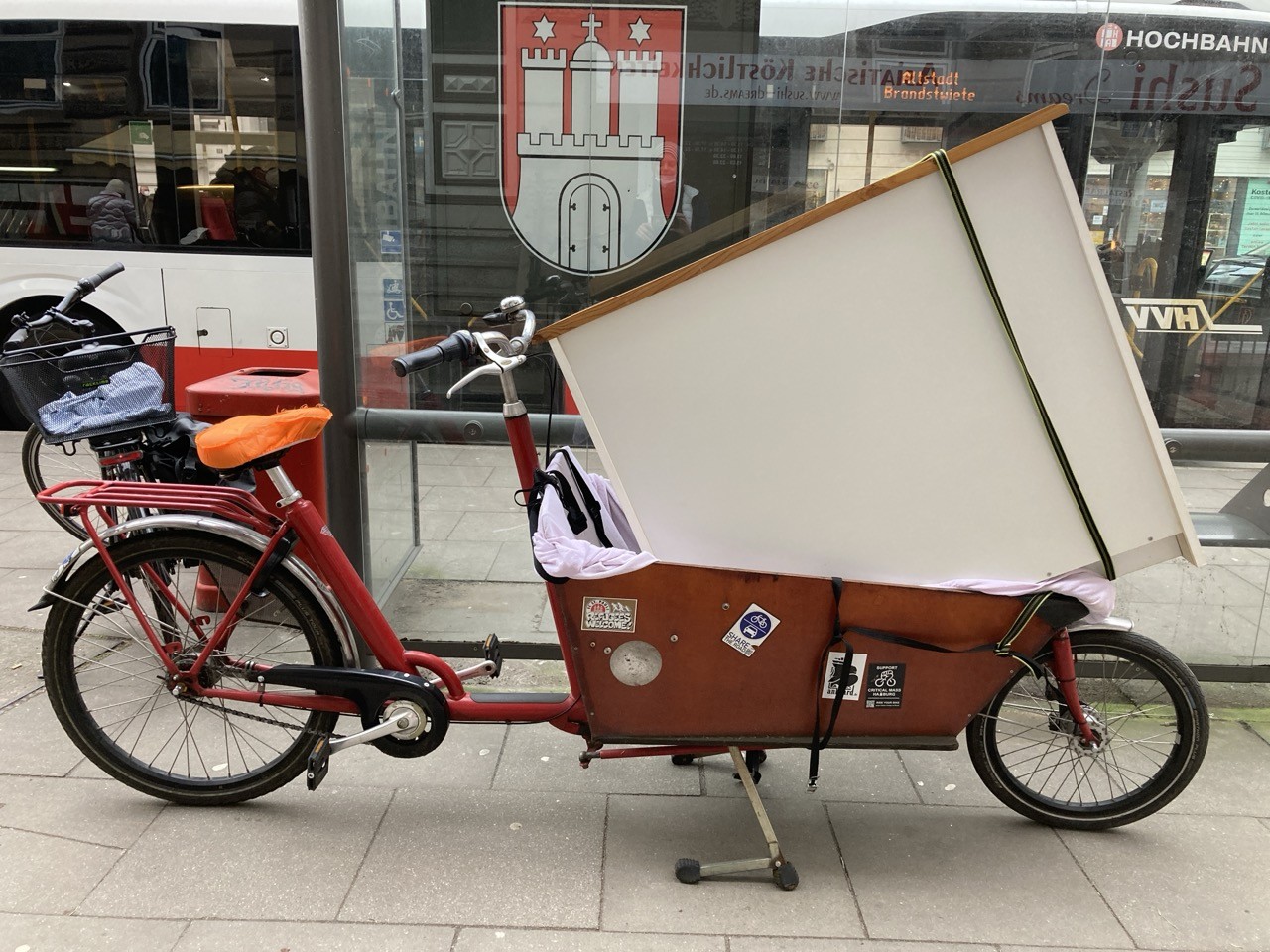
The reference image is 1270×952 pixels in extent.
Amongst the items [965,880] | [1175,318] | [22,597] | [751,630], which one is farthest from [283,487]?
[1175,318]

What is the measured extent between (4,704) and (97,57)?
5295 millimetres

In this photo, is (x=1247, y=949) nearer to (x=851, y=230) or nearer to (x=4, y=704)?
(x=851, y=230)

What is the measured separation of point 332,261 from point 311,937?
7.37 feet

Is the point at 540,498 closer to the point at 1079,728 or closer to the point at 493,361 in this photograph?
the point at 493,361

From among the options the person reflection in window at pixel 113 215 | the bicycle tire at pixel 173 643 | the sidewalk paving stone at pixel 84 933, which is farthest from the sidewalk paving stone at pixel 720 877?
the person reflection in window at pixel 113 215

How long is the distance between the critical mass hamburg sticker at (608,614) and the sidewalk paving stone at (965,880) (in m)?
1.01

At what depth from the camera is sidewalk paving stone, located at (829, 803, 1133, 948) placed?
2.55 meters

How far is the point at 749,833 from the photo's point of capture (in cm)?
294

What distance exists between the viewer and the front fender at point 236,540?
9.21 ft

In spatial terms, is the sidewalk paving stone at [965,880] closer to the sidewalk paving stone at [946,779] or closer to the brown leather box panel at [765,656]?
the sidewalk paving stone at [946,779]

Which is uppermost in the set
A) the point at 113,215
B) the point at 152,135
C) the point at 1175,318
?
the point at 152,135

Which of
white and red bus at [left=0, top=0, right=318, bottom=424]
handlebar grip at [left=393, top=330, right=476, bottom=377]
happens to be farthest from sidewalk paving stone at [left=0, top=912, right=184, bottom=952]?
white and red bus at [left=0, top=0, right=318, bottom=424]

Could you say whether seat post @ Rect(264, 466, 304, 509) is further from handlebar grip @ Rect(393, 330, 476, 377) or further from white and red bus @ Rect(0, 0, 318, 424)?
white and red bus @ Rect(0, 0, 318, 424)

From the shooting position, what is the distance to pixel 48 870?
2686mm
